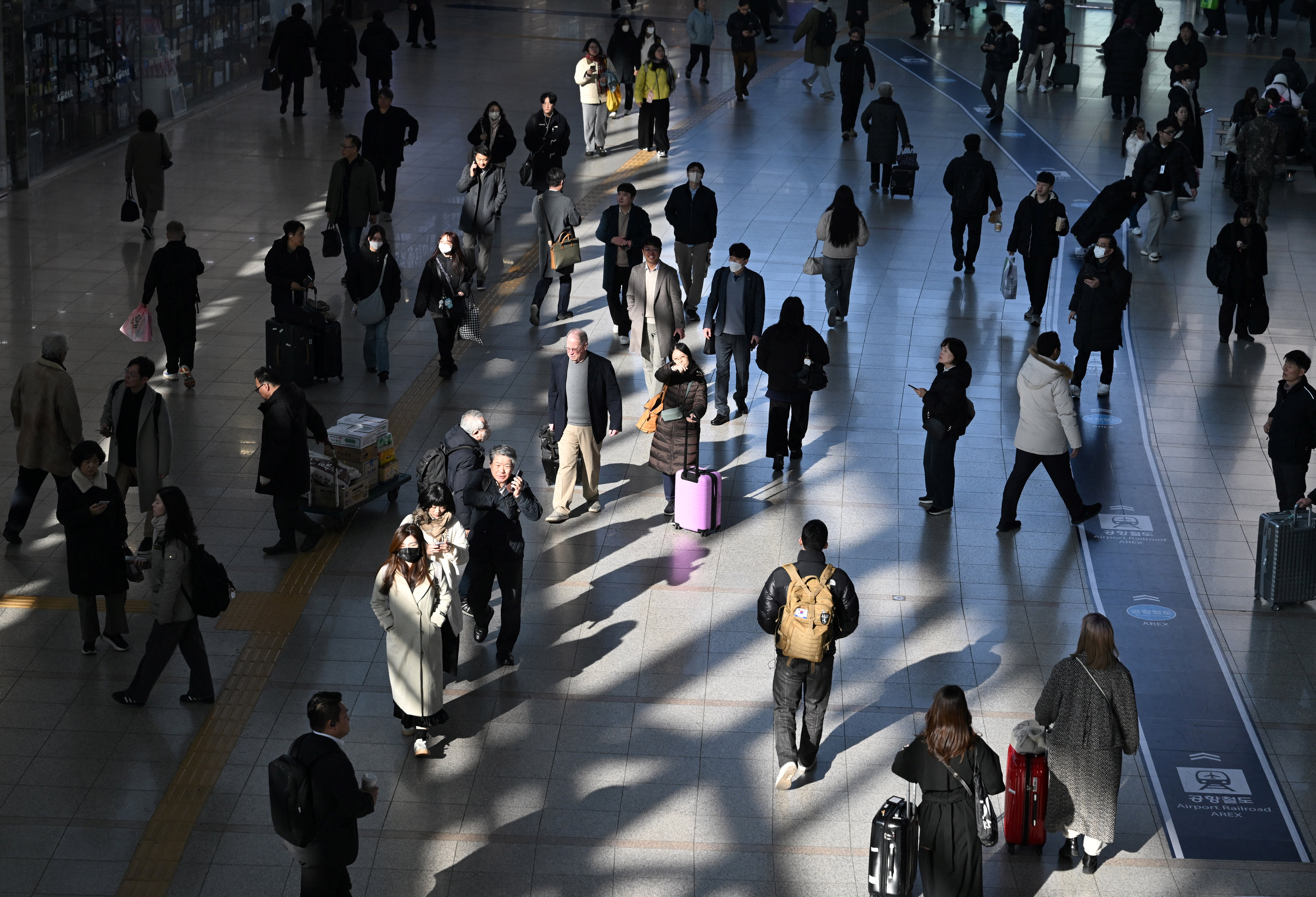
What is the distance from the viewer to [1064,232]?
1573 cm

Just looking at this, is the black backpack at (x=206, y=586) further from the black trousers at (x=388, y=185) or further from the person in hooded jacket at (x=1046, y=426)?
the black trousers at (x=388, y=185)

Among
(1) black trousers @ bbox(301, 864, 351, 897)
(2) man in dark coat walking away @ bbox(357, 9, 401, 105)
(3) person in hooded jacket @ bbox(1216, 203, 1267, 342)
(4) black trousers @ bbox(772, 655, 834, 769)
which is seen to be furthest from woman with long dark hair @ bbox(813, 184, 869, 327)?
(2) man in dark coat walking away @ bbox(357, 9, 401, 105)

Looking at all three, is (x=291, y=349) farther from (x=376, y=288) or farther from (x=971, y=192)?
(x=971, y=192)

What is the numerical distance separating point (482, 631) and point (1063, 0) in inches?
1001

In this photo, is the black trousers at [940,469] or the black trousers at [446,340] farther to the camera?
the black trousers at [446,340]

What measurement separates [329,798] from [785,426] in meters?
6.40

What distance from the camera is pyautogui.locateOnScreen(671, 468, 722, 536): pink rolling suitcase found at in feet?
36.5

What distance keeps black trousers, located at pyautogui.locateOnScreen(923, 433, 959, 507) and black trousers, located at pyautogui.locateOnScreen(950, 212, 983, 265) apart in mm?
6061

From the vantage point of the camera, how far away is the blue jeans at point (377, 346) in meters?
13.9

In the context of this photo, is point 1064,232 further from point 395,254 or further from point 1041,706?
point 1041,706

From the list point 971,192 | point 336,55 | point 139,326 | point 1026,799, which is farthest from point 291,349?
point 336,55

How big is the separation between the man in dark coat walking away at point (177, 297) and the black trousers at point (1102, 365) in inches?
312

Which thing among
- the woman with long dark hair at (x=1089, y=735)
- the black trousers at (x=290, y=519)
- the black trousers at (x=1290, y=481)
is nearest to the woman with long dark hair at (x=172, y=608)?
the black trousers at (x=290, y=519)

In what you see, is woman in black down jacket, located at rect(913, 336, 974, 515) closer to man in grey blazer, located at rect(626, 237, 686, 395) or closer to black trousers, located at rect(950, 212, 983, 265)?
man in grey blazer, located at rect(626, 237, 686, 395)
